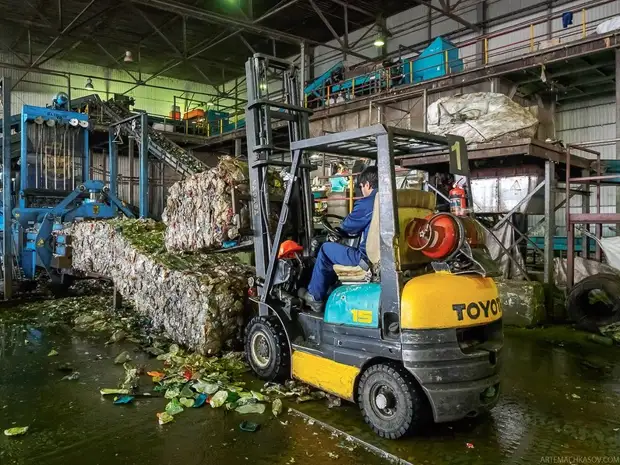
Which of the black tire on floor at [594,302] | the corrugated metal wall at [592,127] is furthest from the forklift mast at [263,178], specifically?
the corrugated metal wall at [592,127]

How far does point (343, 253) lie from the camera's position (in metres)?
4.23

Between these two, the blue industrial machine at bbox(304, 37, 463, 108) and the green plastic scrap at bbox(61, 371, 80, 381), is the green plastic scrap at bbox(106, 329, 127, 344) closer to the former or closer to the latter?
the green plastic scrap at bbox(61, 371, 80, 381)

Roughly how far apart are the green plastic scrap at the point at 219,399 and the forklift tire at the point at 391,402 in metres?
1.33

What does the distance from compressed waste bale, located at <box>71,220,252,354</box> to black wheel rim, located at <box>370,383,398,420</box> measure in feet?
8.43

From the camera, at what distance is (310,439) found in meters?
3.75

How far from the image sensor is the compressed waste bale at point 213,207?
5570 millimetres

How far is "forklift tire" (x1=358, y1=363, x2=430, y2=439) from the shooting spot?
3555 mm

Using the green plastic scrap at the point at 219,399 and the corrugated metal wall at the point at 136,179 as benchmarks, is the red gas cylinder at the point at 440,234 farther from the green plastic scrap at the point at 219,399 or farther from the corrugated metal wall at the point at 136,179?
the corrugated metal wall at the point at 136,179

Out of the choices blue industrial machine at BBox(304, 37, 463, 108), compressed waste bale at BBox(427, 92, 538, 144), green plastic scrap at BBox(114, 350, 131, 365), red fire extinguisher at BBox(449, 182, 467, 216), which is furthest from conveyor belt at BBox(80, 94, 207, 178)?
red fire extinguisher at BBox(449, 182, 467, 216)

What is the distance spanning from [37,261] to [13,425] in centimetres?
747

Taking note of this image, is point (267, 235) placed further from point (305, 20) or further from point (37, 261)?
point (305, 20)

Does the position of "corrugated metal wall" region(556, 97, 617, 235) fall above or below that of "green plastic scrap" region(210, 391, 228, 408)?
above

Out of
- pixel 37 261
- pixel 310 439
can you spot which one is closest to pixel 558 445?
pixel 310 439

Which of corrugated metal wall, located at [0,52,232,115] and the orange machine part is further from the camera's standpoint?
the orange machine part
